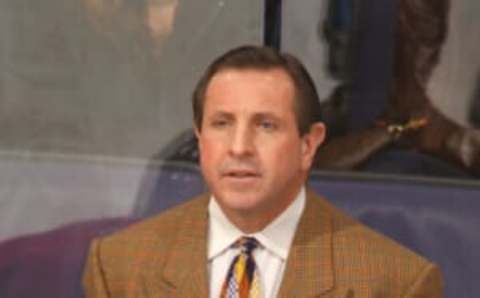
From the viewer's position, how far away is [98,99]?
1.85 metres

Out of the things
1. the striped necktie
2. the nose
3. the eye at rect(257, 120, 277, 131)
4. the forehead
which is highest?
the forehead

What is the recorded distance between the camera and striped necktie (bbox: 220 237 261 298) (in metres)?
1.12

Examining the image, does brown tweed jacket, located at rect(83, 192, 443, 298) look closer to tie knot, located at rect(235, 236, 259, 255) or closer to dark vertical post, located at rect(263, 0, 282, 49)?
tie knot, located at rect(235, 236, 259, 255)

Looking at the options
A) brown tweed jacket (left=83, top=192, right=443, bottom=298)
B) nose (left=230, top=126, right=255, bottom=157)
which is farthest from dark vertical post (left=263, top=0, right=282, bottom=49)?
nose (left=230, top=126, right=255, bottom=157)

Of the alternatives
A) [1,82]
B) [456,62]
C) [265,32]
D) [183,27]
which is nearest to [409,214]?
[456,62]

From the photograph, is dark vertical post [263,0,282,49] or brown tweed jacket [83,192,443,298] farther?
dark vertical post [263,0,282,49]

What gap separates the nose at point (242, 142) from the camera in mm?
1046

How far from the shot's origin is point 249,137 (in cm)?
106

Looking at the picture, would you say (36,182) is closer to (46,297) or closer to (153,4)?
(46,297)

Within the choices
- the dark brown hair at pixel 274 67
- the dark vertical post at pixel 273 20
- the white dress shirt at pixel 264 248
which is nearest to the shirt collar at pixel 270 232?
the white dress shirt at pixel 264 248

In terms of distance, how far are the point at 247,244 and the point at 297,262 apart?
66 millimetres

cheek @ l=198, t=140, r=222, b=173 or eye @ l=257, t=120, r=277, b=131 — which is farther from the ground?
eye @ l=257, t=120, r=277, b=131

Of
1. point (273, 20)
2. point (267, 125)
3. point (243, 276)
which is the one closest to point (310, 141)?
point (267, 125)

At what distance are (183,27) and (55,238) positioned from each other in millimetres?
505
